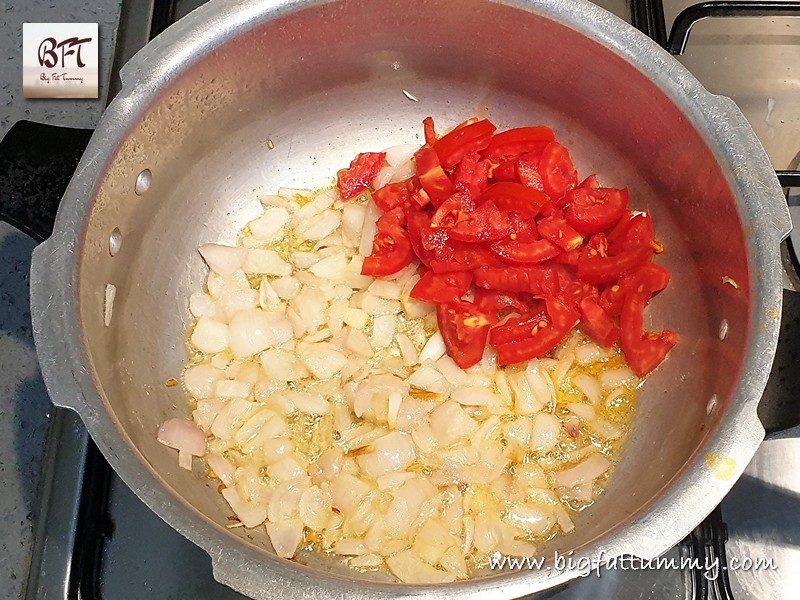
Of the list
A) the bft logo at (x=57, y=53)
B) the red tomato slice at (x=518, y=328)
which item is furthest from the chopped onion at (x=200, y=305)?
the bft logo at (x=57, y=53)

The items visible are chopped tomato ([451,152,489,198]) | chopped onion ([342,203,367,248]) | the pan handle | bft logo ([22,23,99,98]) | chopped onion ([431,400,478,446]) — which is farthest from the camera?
bft logo ([22,23,99,98])

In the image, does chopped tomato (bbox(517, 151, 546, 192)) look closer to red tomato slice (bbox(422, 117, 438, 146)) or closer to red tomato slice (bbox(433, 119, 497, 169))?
red tomato slice (bbox(433, 119, 497, 169))

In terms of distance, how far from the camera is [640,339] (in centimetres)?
128

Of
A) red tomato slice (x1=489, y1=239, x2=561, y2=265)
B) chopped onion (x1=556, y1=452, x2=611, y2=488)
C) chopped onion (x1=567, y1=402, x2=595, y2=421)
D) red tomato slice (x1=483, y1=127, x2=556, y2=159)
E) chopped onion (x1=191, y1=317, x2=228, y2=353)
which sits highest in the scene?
red tomato slice (x1=483, y1=127, x2=556, y2=159)

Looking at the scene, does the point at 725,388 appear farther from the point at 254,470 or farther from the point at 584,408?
the point at 254,470

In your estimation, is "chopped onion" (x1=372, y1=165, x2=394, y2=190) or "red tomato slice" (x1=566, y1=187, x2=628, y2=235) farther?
"chopped onion" (x1=372, y1=165, x2=394, y2=190)

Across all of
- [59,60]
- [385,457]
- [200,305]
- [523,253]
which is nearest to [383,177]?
[523,253]

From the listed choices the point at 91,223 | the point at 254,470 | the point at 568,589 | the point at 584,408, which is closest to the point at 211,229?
the point at 91,223

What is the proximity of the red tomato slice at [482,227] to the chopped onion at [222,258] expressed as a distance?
1.56 feet

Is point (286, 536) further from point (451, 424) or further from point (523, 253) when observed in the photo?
point (523, 253)

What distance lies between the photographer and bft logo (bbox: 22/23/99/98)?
1609 mm

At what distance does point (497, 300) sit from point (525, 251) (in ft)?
0.41

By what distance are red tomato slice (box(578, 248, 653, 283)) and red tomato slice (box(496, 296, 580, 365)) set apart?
0.28ft

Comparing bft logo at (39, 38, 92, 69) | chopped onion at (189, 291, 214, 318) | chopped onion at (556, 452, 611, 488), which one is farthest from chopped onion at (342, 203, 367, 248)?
bft logo at (39, 38, 92, 69)
